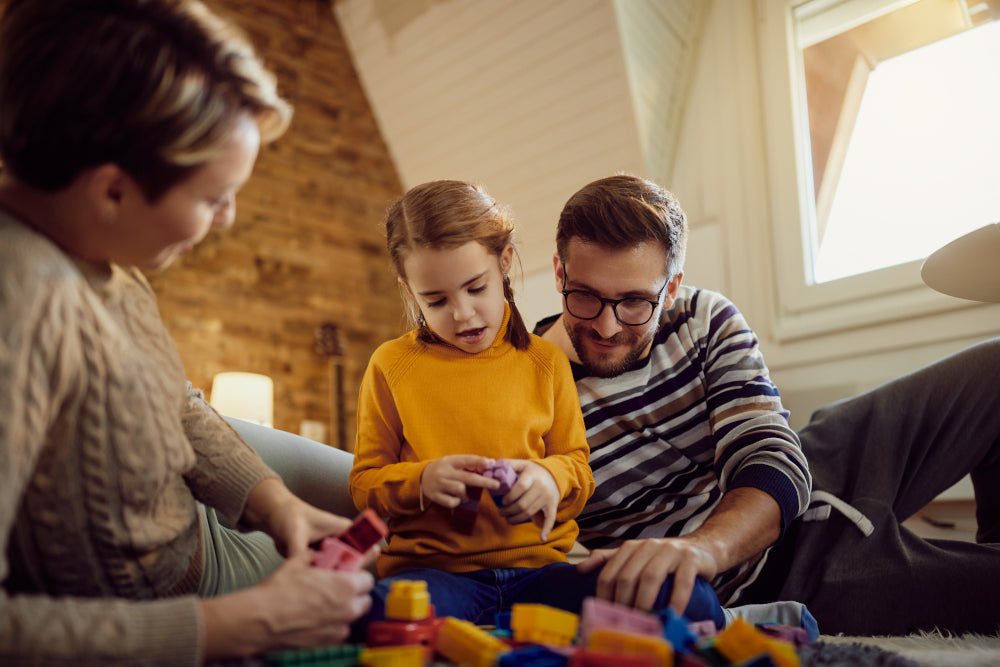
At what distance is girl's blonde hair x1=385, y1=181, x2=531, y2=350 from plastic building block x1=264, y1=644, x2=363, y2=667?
2.15 feet

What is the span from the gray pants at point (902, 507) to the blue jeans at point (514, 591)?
17.9 inches

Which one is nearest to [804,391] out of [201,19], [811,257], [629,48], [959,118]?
[811,257]

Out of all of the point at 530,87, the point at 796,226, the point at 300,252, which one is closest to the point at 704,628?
the point at 796,226

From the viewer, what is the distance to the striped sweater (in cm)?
142

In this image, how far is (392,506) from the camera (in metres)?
1.12

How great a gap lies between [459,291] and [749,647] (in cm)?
67

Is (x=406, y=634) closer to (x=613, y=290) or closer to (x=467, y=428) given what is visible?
(x=467, y=428)

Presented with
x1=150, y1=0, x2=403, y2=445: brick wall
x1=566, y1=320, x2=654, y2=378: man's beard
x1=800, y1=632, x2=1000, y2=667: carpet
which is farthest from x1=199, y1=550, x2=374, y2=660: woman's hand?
x1=150, y1=0, x2=403, y2=445: brick wall

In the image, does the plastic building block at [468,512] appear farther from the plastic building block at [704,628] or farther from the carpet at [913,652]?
the carpet at [913,652]

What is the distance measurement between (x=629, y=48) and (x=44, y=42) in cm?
257

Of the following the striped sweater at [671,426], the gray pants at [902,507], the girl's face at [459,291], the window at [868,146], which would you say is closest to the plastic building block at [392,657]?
the girl's face at [459,291]

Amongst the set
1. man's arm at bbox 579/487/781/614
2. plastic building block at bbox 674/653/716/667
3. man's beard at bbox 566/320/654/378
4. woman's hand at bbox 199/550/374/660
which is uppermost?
man's beard at bbox 566/320/654/378

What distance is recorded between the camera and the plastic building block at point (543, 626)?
79 cm

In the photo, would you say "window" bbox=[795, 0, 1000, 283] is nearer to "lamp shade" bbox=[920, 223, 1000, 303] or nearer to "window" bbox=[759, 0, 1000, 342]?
"window" bbox=[759, 0, 1000, 342]
